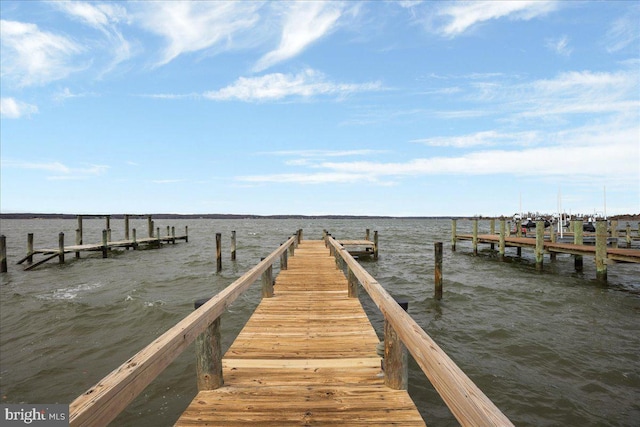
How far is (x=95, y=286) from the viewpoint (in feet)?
48.9

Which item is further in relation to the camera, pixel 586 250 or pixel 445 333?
pixel 586 250

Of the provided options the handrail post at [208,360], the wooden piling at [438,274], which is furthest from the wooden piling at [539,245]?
the handrail post at [208,360]

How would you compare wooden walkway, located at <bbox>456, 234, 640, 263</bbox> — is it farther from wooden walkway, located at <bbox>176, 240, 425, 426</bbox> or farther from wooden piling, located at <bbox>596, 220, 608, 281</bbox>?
wooden walkway, located at <bbox>176, 240, 425, 426</bbox>

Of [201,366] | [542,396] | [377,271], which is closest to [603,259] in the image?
[377,271]

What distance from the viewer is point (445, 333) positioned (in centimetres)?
881

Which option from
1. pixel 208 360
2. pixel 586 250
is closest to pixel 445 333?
pixel 208 360

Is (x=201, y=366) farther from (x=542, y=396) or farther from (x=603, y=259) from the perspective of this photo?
(x=603, y=259)

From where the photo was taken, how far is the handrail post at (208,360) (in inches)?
132

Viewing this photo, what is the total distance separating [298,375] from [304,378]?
101mm

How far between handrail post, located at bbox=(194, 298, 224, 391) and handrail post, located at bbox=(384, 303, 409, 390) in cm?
172

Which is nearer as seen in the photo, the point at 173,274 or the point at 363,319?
the point at 363,319

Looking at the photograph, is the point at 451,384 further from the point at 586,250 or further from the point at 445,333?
the point at 586,250

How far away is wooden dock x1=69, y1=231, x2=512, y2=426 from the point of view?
5.90 ft

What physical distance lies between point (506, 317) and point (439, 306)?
2.09m
